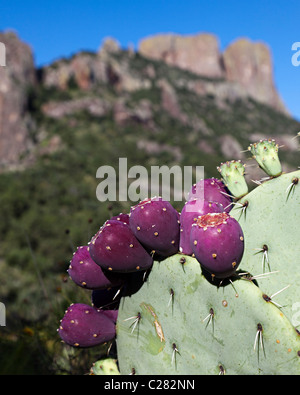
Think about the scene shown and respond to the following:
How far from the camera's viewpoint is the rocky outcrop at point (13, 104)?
2816 cm

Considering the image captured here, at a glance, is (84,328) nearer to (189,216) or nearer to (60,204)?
(189,216)

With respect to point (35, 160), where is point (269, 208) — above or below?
below

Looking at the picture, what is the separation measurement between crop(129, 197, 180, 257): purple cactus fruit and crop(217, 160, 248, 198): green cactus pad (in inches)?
13.4

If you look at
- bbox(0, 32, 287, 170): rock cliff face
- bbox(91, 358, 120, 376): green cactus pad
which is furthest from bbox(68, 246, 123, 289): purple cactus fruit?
bbox(0, 32, 287, 170): rock cliff face

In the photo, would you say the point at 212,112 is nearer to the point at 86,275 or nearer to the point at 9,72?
the point at 9,72

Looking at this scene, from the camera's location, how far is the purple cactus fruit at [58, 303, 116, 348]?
1.48m

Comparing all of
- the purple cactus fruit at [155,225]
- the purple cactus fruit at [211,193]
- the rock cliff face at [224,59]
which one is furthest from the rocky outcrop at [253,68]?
the purple cactus fruit at [155,225]

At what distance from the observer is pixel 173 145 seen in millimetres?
33281

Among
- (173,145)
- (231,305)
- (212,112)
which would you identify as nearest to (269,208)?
(231,305)

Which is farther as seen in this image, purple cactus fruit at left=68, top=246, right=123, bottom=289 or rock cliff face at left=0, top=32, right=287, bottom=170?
rock cliff face at left=0, top=32, right=287, bottom=170

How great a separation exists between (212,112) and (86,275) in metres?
50.8

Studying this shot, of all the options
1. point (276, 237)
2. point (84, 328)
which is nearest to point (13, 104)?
point (84, 328)

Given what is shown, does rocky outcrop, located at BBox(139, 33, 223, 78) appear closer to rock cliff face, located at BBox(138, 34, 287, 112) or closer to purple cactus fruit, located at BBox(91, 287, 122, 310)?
rock cliff face, located at BBox(138, 34, 287, 112)

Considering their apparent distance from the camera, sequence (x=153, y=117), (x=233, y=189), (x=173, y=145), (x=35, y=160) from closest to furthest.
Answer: (x=233, y=189) → (x=35, y=160) → (x=173, y=145) → (x=153, y=117)
